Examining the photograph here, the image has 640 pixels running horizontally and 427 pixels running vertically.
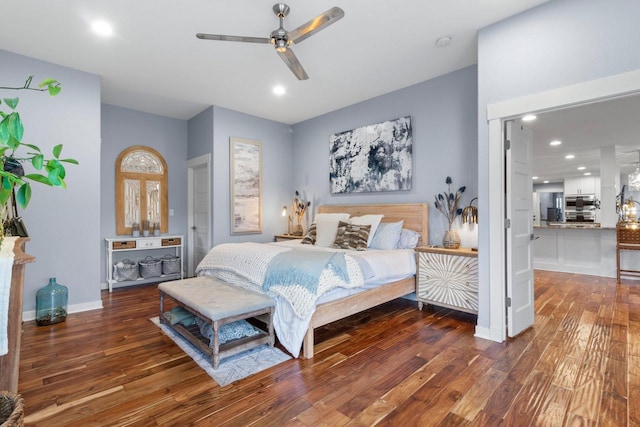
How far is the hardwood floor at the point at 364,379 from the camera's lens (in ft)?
5.76

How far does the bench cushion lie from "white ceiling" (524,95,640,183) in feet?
9.36

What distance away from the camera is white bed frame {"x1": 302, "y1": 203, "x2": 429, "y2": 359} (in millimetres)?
2559

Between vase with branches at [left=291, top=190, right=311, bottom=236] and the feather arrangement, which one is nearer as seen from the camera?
the feather arrangement

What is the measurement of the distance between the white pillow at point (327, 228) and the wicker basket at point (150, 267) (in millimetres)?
2661

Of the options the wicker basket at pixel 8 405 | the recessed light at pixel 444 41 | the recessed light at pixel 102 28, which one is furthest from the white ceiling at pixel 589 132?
the recessed light at pixel 102 28

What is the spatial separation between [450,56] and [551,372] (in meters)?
2.99

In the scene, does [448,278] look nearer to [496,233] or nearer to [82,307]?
[496,233]

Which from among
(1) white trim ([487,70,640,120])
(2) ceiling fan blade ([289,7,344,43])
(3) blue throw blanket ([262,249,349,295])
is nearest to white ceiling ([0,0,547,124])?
(2) ceiling fan blade ([289,7,344,43])

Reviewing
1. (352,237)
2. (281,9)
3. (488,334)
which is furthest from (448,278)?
(281,9)

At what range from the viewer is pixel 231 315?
2.32 m

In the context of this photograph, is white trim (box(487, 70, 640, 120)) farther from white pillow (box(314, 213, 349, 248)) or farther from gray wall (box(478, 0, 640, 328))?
white pillow (box(314, 213, 349, 248))

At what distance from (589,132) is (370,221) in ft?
12.2

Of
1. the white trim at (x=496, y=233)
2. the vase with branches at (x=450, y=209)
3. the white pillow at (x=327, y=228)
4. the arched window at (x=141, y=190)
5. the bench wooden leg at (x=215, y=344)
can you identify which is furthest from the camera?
the arched window at (x=141, y=190)

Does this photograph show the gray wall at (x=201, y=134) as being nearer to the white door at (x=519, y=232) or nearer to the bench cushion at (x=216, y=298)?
the bench cushion at (x=216, y=298)
